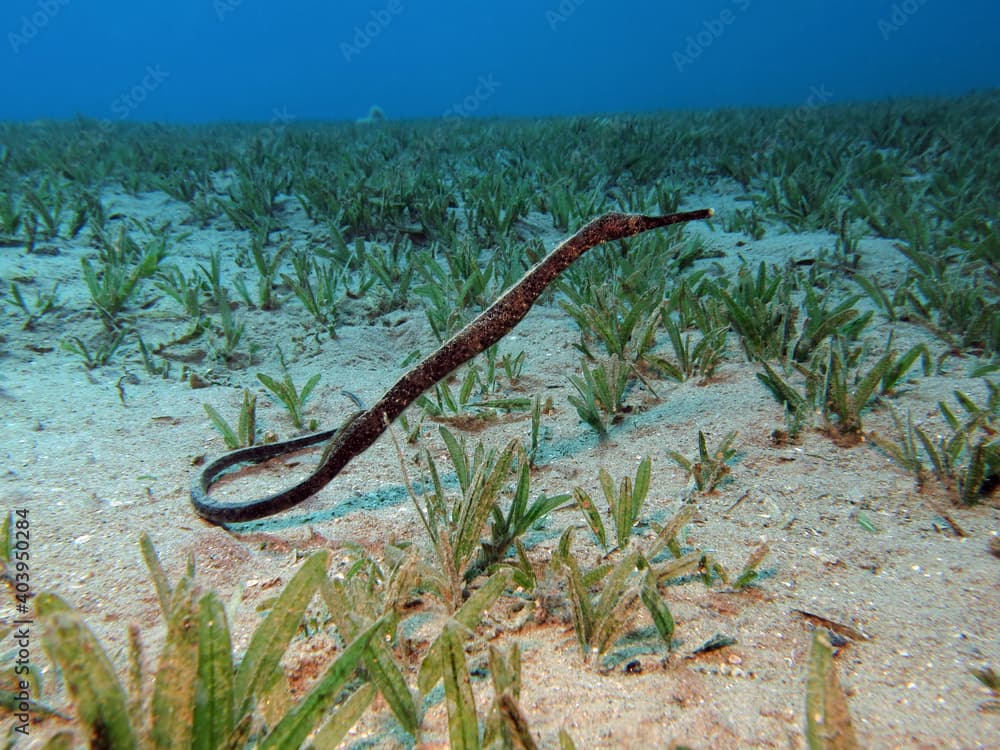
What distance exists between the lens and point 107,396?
10.4 feet

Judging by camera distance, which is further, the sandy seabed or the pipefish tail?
the pipefish tail

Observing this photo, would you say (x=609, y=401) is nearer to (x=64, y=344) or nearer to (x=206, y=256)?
(x=64, y=344)

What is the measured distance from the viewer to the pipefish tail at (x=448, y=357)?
1.88 m

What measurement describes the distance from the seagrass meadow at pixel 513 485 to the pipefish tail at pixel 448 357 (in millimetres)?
107

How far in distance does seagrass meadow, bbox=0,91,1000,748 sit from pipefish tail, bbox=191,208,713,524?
0.35ft

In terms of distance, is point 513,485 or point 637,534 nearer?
point 637,534

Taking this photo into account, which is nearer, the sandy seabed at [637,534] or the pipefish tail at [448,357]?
the sandy seabed at [637,534]

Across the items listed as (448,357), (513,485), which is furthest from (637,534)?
(448,357)

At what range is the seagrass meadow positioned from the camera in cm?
123

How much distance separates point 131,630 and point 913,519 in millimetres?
2212

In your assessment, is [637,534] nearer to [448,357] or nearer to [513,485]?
[513,485]

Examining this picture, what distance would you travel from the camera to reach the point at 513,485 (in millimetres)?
2312

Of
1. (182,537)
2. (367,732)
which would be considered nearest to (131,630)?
(367,732)

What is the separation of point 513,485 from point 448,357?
0.67 metres
